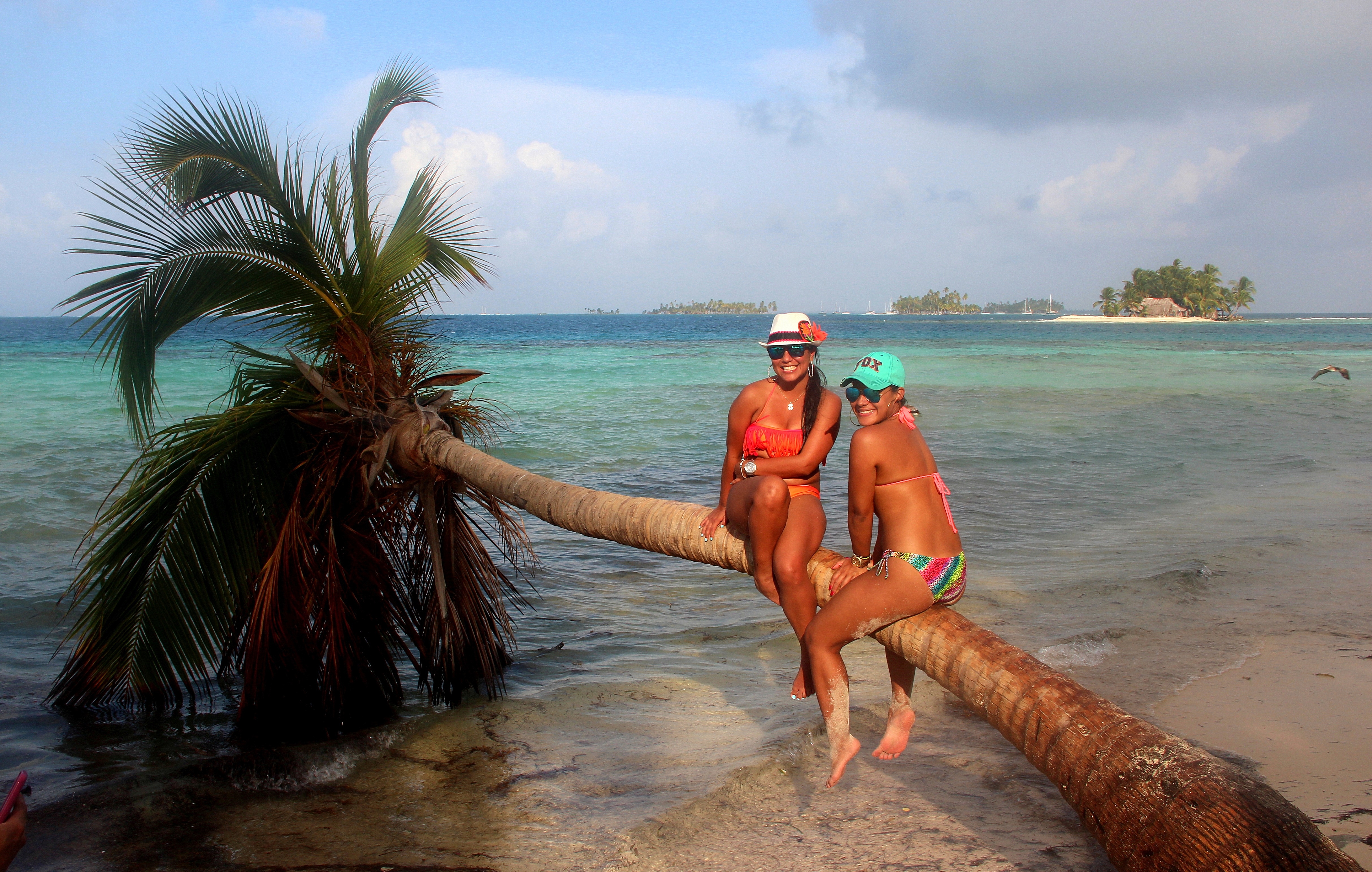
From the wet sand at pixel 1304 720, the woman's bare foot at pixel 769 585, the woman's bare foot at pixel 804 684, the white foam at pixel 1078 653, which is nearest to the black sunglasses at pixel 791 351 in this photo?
the woman's bare foot at pixel 769 585

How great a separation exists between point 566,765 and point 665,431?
1474cm

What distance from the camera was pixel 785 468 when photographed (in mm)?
3879

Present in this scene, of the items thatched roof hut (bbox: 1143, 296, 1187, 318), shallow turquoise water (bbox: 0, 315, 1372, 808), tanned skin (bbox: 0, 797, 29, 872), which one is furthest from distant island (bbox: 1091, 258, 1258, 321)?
tanned skin (bbox: 0, 797, 29, 872)

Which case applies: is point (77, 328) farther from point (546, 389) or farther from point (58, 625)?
point (58, 625)

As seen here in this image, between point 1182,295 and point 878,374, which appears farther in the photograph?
point 1182,295

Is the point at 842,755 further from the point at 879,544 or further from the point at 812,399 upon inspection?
the point at 812,399

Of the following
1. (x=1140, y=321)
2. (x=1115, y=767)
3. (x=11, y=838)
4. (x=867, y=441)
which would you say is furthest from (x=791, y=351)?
(x=1140, y=321)

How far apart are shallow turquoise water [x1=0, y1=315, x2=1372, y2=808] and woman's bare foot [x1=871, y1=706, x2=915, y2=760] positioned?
1.47 m

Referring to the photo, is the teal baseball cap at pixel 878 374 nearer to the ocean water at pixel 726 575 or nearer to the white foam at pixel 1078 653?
the ocean water at pixel 726 575

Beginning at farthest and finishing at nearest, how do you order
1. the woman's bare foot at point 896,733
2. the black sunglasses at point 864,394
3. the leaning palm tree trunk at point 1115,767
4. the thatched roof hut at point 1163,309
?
the thatched roof hut at point 1163,309
the woman's bare foot at point 896,733
the black sunglasses at point 864,394
the leaning palm tree trunk at point 1115,767

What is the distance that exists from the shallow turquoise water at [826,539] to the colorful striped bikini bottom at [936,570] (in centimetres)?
219

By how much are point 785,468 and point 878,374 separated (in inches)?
27.1

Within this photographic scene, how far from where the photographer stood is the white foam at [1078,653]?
20.9ft

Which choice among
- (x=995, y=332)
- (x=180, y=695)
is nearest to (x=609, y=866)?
(x=180, y=695)
